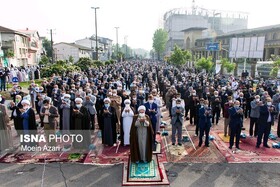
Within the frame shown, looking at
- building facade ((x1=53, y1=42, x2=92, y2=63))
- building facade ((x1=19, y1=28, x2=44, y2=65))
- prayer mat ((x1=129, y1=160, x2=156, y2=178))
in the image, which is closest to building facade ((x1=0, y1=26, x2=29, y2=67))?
building facade ((x1=19, y1=28, x2=44, y2=65))

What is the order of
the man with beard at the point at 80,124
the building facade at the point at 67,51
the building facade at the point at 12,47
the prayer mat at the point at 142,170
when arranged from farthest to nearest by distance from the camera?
1. the building facade at the point at 67,51
2. the building facade at the point at 12,47
3. the man with beard at the point at 80,124
4. the prayer mat at the point at 142,170

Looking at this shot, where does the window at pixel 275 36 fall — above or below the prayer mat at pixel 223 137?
above

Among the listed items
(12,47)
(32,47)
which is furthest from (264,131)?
(32,47)

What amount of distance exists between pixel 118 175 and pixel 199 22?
85.3 meters

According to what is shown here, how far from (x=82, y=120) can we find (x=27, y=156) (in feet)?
6.50

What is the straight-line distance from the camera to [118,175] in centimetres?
660

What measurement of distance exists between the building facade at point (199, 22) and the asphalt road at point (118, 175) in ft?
253

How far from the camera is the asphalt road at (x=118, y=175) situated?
20.3ft

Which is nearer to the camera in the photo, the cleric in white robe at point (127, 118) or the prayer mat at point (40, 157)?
the prayer mat at point (40, 157)

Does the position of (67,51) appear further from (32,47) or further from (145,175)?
(145,175)

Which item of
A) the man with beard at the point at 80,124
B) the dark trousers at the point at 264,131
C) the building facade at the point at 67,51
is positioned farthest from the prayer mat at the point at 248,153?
the building facade at the point at 67,51

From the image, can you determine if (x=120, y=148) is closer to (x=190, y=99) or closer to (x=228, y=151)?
(x=228, y=151)

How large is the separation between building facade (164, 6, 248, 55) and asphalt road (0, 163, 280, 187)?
77125 millimetres

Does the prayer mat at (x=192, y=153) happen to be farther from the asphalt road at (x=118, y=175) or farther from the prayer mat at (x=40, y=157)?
the prayer mat at (x=40, y=157)
